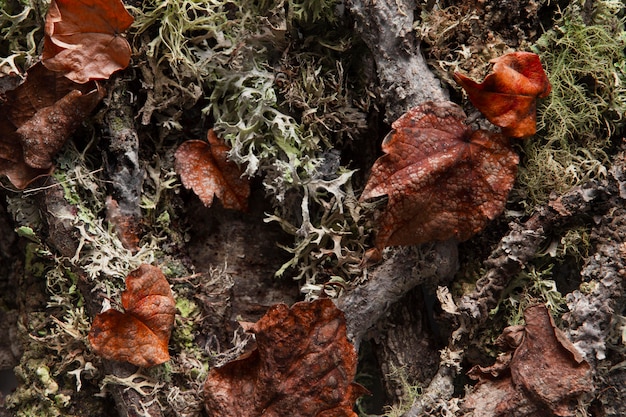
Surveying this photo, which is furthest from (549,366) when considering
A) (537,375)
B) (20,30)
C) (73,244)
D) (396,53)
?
(20,30)

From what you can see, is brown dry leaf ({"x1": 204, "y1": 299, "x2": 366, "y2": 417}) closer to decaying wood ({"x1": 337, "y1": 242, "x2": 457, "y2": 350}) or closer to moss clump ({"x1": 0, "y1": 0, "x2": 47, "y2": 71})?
decaying wood ({"x1": 337, "y1": 242, "x2": 457, "y2": 350})

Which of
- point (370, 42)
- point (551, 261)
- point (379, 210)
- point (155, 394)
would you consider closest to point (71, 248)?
point (155, 394)

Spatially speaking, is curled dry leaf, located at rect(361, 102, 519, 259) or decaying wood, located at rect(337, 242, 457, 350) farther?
decaying wood, located at rect(337, 242, 457, 350)

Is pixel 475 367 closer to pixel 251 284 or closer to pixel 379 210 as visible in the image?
pixel 379 210

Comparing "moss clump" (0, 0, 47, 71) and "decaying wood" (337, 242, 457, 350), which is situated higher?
"moss clump" (0, 0, 47, 71)

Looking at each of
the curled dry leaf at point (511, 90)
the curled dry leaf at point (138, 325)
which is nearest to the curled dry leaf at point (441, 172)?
the curled dry leaf at point (511, 90)

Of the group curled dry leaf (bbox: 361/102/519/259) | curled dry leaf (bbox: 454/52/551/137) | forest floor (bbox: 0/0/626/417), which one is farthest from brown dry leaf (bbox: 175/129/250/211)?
curled dry leaf (bbox: 454/52/551/137)

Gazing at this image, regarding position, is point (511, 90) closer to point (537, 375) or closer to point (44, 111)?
point (537, 375)
